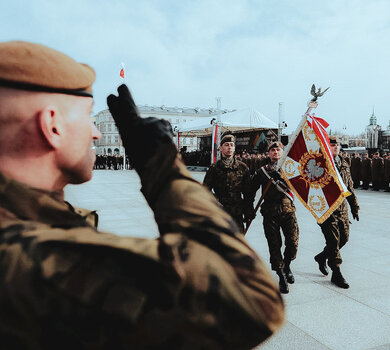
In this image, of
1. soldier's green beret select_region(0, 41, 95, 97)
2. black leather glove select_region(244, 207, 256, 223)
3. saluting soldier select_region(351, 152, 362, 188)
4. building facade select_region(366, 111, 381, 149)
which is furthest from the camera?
building facade select_region(366, 111, 381, 149)

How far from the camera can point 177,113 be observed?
8675 cm

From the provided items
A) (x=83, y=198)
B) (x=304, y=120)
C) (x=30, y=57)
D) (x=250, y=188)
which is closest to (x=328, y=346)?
(x=250, y=188)

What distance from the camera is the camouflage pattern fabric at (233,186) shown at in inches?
164

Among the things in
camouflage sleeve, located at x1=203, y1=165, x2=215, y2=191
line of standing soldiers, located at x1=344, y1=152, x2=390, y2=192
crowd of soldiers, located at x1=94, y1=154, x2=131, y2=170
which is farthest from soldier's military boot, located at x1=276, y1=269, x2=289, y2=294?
crowd of soldiers, located at x1=94, y1=154, x2=131, y2=170

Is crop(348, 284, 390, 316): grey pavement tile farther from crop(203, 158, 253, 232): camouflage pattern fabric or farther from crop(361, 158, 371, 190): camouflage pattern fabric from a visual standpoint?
crop(361, 158, 371, 190): camouflage pattern fabric

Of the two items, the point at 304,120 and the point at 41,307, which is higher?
the point at 304,120

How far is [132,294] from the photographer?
50cm

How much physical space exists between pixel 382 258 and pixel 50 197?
5277 mm

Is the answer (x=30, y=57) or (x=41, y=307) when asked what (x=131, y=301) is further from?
(x=30, y=57)

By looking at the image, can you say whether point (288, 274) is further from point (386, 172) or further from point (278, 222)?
point (386, 172)

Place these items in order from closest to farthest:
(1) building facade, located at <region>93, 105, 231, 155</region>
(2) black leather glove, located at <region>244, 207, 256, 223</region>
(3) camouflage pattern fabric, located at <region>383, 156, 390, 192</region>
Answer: (2) black leather glove, located at <region>244, 207, 256, 223</region> < (3) camouflage pattern fabric, located at <region>383, 156, 390, 192</region> < (1) building facade, located at <region>93, 105, 231, 155</region>

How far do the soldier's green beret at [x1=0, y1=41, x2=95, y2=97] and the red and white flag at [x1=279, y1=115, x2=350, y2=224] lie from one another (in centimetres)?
352

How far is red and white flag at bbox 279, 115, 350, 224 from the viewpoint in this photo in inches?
152

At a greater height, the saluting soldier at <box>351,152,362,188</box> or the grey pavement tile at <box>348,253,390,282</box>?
the saluting soldier at <box>351,152,362,188</box>
